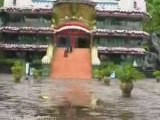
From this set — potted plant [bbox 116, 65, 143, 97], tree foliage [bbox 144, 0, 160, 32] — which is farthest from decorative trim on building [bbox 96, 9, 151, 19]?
potted plant [bbox 116, 65, 143, 97]

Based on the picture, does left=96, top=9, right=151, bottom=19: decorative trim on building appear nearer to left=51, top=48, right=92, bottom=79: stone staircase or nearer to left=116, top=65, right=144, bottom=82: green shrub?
left=51, top=48, right=92, bottom=79: stone staircase

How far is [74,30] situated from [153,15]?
1363 centimetres

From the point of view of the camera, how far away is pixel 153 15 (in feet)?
172

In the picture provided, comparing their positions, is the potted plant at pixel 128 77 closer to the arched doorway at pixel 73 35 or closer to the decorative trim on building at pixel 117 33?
the arched doorway at pixel 73 35

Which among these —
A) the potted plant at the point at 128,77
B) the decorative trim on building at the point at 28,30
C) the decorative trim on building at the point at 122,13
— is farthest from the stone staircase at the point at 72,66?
the potted plant at the point at 128,77

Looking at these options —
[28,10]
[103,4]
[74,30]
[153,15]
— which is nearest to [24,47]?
[28,10]

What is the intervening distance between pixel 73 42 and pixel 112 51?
395 centimetres

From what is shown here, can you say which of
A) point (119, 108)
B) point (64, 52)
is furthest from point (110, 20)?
point (119, 108)

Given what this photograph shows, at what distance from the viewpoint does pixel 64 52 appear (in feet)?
131

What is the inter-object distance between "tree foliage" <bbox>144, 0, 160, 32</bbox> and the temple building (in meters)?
3.92

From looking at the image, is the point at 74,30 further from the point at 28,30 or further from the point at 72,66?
the point at 72,66

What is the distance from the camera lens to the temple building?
A: 43.2 metres

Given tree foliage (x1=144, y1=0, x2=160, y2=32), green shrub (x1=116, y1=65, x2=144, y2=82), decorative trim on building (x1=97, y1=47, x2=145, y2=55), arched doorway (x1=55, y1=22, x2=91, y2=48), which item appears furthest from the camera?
tree foliage (x1=144, y1=0, x2=160, y2=32)

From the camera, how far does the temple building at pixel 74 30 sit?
43250mm
